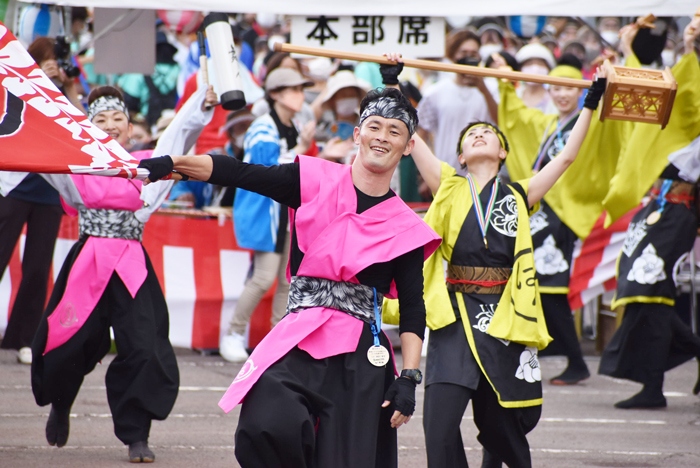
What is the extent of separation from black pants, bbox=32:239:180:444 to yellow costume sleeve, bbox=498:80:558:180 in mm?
3433

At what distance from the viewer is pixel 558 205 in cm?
714

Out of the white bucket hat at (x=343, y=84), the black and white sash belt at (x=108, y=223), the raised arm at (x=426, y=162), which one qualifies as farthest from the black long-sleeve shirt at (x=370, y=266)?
the white bucket hat at (x=343, y=84)

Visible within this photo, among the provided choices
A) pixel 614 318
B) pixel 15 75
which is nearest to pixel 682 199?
pixel 614 318

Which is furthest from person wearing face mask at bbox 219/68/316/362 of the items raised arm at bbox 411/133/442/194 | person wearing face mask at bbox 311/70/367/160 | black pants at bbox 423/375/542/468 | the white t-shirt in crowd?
black pants at bbox 423/375/542/468

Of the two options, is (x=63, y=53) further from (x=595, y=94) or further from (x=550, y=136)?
(x=595, y=94)

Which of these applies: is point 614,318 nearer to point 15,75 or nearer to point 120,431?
point 120,431

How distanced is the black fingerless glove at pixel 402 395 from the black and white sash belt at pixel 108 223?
230 centimetres

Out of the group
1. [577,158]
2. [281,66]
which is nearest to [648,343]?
[577,158]

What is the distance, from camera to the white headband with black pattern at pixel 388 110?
3.49 m

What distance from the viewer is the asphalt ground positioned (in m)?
5.07

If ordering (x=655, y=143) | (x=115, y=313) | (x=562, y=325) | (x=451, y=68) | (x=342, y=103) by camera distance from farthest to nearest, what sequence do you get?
(x=342, y=103) < (x=562, y=325) < (x=655, y=143) < (x=115, y=313) < (x=451, y=68)

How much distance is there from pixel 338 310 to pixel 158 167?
2.60 ft

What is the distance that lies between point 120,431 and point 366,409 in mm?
2053

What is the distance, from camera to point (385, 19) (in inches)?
261
